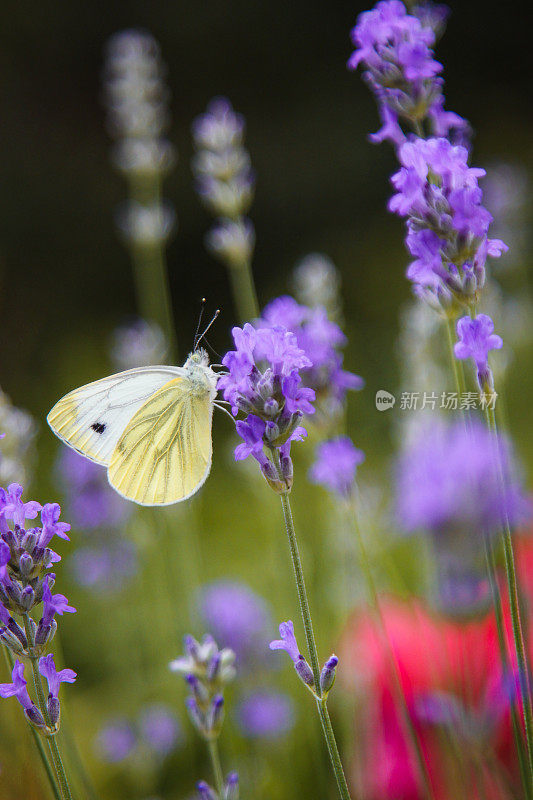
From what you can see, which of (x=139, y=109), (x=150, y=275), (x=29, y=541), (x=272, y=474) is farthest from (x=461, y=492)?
(x=150, y=275)

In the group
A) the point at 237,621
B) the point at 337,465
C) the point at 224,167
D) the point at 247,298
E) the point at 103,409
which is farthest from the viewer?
the point at 247,298

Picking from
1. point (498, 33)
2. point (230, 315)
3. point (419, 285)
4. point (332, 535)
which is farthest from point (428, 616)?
point (498, 33)

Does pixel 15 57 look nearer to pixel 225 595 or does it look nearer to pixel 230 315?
pixel 230 315

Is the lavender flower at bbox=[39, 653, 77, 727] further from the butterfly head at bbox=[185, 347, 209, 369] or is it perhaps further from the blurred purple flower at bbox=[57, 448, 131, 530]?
the blurred purple flower at bbox=[57, 448, 131, 530]

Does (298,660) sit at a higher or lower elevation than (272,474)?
lower

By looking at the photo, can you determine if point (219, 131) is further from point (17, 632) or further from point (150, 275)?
point (150, 275)

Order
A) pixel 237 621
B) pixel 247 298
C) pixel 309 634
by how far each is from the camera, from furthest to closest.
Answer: pixel 247 298 < pixel 237 621 < pixel 309 634
